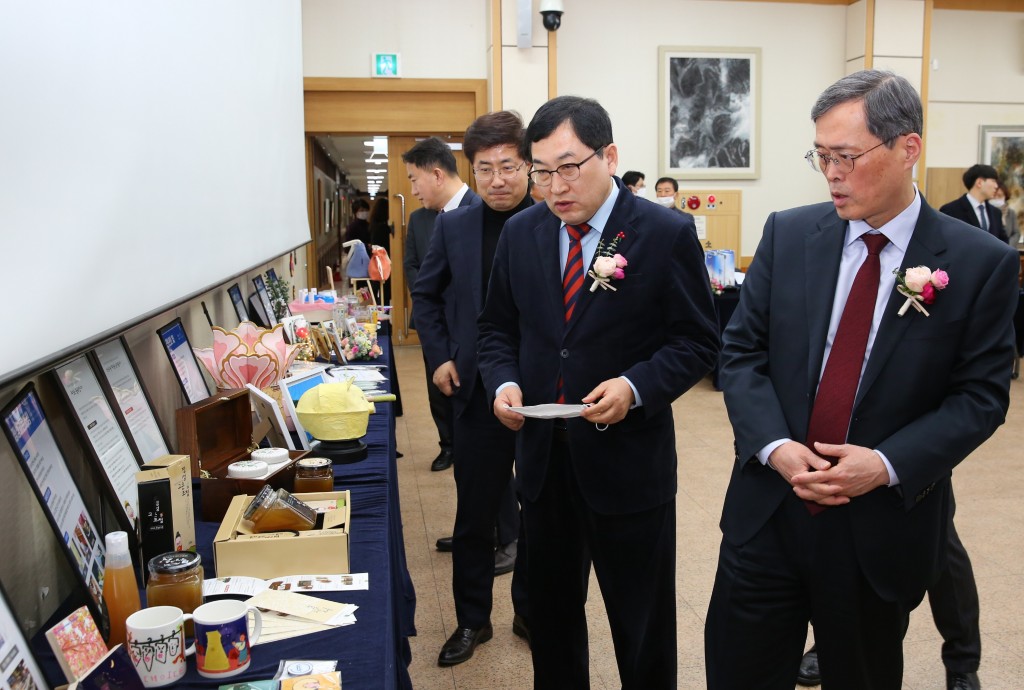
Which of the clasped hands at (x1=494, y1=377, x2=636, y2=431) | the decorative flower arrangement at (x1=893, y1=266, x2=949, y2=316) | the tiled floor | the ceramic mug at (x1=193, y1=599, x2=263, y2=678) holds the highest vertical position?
the decorative flower arrangement at (x1=893, y1=266, x2=949, y2=316)

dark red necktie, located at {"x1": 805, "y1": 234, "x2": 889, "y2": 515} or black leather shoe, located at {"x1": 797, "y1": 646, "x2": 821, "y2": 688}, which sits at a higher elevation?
dark red necktie, located at {"x1": 805, "y1": 234, "x2": 889, "y2": 515}

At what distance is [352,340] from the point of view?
4328 mm

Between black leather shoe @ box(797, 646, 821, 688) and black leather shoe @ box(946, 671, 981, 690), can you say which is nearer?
black leather shoe @ box(946, 671, 981, 690)

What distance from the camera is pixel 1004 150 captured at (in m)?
10.1

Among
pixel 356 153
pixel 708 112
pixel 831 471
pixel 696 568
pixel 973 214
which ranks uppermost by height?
pixel 356 153

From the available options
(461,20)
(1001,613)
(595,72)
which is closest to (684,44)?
(595,72)

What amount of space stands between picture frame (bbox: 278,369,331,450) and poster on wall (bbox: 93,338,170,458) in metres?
0.37

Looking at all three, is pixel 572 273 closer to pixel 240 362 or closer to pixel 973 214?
pixel 240 362

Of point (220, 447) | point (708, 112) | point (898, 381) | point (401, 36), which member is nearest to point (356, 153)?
point (401, 36)

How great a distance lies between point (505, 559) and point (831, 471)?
2.17 metres

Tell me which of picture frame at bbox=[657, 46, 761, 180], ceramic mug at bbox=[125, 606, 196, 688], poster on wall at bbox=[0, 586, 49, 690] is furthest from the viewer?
picture frame at bbox=[657, 46, 761, 180]

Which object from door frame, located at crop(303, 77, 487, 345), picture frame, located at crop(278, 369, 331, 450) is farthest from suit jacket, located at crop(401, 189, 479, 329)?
door frame, located at crop(303, 77, 487, 345)

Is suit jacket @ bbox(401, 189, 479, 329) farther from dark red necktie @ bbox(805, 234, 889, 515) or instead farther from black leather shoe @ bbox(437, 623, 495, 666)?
dark red necktie @ bbox(805, 234, 889, 515)

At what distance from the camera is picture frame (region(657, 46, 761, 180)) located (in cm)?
928
